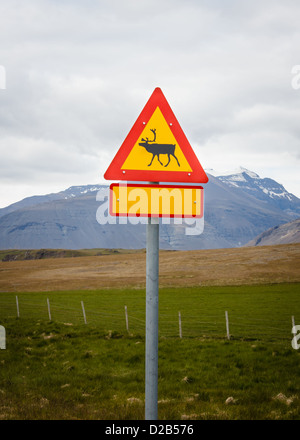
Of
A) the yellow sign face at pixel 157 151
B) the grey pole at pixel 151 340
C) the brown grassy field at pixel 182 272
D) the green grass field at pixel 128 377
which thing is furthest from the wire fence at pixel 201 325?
the brown grassy field at pixel 182 272

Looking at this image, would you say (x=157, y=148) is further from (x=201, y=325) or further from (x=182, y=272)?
(x=182, y=272)

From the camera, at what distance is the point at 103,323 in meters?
31.2

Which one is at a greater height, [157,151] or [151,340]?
[157,151]

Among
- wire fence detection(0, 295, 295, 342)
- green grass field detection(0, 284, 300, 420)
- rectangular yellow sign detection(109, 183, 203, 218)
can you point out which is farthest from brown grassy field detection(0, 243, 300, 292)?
rectangular yellow sign detection(109, 183, 203, 218)

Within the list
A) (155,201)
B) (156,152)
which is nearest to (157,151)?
(156,152)

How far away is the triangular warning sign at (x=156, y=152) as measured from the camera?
14.7 ft

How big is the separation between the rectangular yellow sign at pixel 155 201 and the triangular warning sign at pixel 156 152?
0.12m

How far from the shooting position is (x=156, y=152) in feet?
14.7

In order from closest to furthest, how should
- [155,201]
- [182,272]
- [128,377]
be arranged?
[155,201] < [128,377] < [182,272]

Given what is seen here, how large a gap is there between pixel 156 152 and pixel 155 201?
1.87ft

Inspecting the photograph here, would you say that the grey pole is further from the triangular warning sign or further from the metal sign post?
the triangular warning sign

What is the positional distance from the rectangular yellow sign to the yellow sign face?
243 mm

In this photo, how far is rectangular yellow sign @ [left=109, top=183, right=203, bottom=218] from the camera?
4.36 m

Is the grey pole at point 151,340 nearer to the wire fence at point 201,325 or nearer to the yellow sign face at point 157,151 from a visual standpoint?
the yellow sign face at point 157,151
